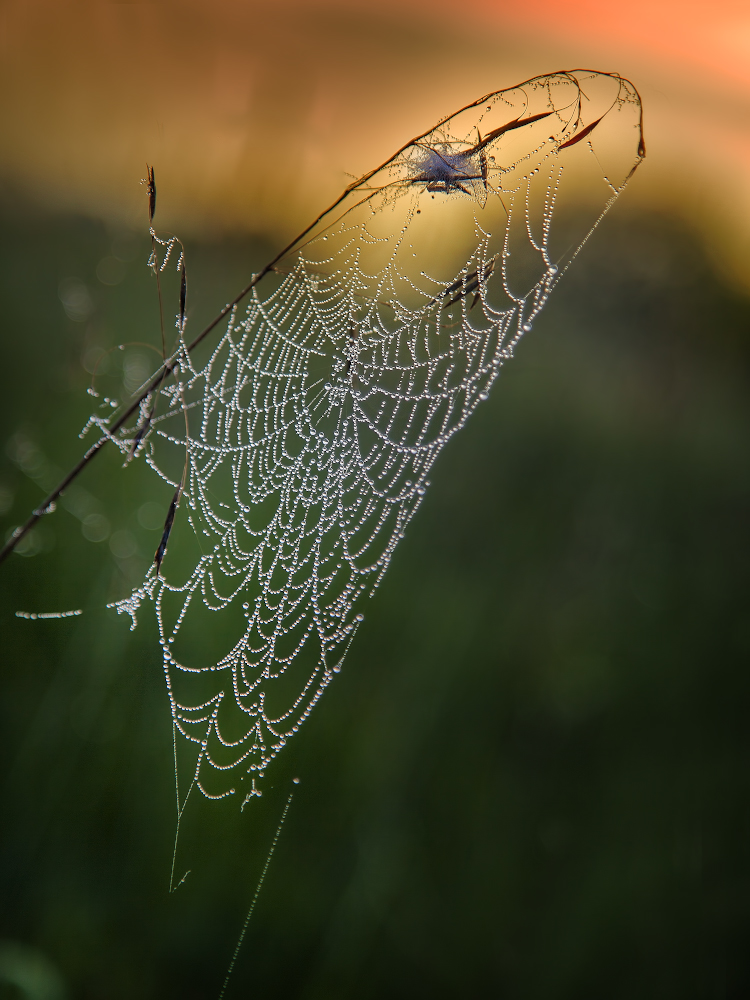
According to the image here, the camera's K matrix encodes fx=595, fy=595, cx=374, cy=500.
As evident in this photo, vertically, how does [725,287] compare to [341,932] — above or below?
above

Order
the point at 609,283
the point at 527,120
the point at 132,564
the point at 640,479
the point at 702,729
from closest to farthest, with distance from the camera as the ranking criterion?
the point at 527,120, the point at 132,564, the point at 702,729, the point at 640,479, the point at 609,283

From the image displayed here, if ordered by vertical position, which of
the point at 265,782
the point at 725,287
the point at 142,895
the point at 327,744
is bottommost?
the point at 142,895

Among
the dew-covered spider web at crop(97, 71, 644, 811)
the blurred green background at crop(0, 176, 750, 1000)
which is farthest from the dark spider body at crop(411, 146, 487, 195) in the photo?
the blurred green background at crop(0, 176, 750, 1000)

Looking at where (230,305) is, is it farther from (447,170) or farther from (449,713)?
(449,713)

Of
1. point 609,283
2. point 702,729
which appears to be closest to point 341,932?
point 702,729

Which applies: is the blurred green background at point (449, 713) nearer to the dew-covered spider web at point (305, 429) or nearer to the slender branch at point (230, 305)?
the dew-covered spider web at point (305, 429)

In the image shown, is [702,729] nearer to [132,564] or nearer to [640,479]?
[640,479]

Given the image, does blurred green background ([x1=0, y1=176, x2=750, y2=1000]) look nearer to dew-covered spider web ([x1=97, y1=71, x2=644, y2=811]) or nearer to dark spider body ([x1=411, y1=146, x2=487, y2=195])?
dew-covered spider web ([x1=97, y1=71, x2=644, y2=811])
